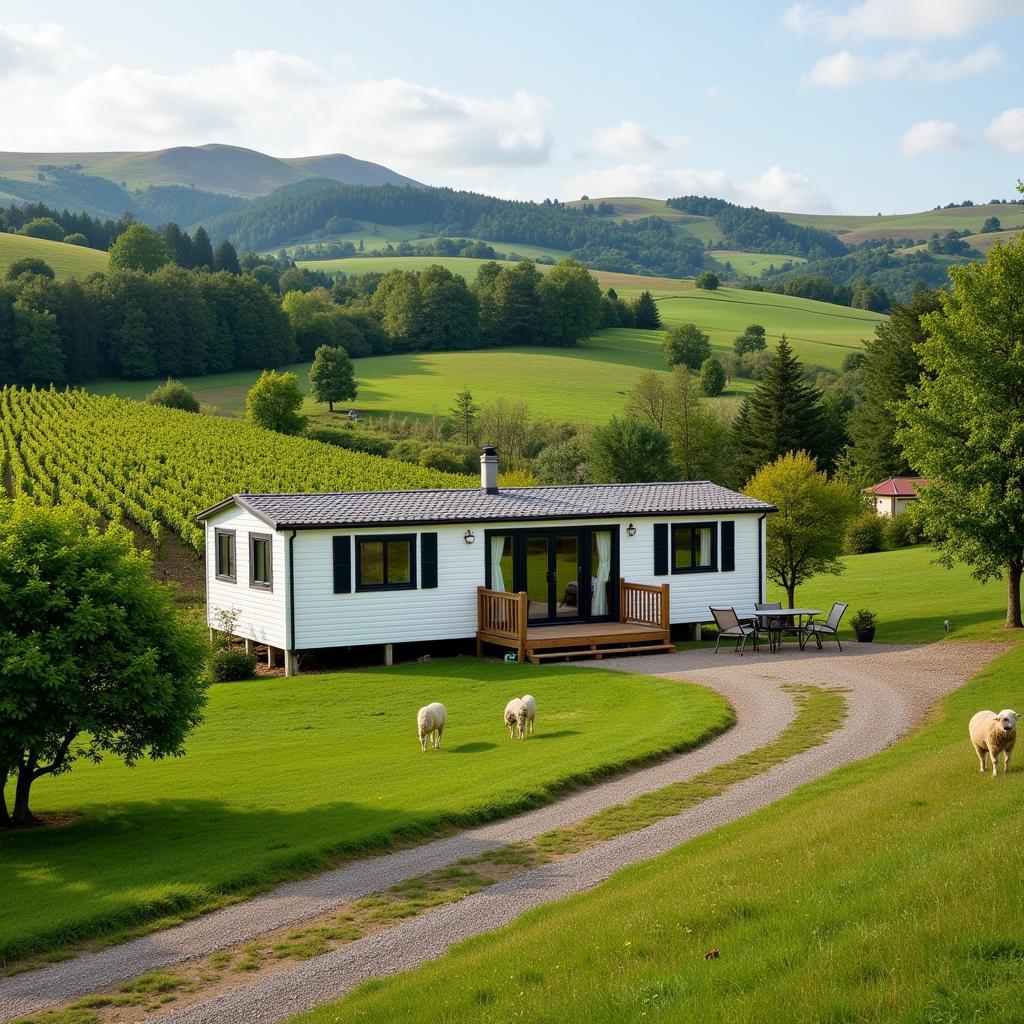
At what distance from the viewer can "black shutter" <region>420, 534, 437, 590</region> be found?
25219mm

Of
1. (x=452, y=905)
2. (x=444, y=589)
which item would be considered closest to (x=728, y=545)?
(x=444, y=589)

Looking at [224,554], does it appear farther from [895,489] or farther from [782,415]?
[782,415]

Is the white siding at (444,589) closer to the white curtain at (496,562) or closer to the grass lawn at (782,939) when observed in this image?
the white curtain at (496,562)

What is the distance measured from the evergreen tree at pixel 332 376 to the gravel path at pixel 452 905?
71.3m

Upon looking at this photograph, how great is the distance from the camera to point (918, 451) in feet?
87.7

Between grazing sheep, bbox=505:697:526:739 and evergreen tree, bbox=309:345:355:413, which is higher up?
evergreen tree, bbox=309:345:355:413

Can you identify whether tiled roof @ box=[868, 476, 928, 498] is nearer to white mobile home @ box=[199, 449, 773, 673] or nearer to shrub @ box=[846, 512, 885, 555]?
shrub @ box=[846, 512, 885, 555]

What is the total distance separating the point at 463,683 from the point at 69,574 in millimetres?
10312

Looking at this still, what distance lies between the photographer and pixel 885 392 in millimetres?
62281

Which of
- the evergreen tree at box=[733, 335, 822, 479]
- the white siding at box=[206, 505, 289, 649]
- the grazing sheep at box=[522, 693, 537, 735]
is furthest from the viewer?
the evergreen tree at box=[733, 335, 822, 479]

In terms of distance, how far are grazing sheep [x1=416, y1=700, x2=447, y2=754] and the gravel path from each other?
3019 mm

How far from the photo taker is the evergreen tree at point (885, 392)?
200 ft

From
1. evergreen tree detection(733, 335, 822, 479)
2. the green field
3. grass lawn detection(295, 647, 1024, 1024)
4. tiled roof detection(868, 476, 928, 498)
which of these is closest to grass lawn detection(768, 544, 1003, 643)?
tiled roof detection(868, 476, 928, 498)

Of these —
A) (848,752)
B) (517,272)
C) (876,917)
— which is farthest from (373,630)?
(517,272)
